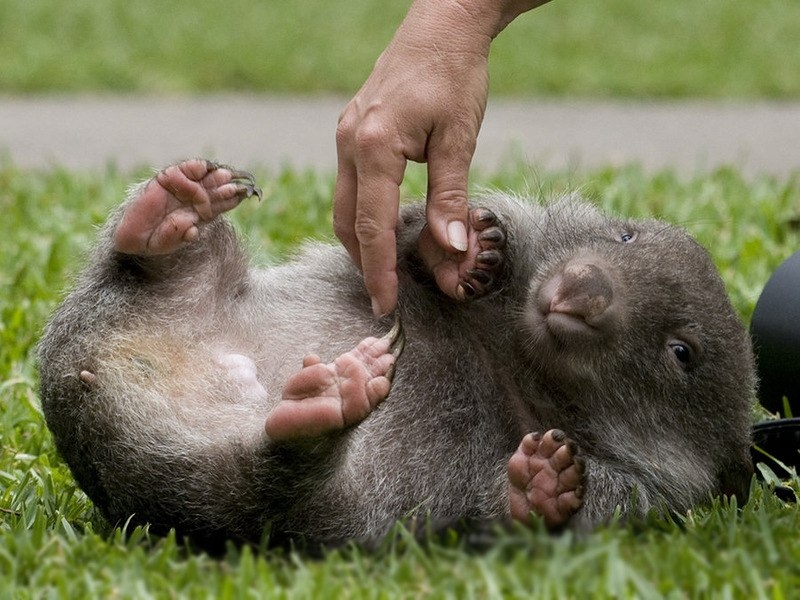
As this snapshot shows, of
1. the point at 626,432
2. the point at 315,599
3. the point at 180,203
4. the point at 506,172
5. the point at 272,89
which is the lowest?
the point at 272,89

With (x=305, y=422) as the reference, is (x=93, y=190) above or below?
below

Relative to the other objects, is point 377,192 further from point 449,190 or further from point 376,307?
point 376,307

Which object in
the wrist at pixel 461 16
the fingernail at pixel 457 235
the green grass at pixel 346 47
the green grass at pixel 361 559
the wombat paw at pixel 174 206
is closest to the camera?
the green grass at pixel 361 559

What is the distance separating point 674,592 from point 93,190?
5460mm

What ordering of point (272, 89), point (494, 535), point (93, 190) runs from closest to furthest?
point (494, 535) → point (93, 190) → point (272, 89)

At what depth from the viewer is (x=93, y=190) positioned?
758 centimetres

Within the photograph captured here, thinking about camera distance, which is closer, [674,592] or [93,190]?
[674,592]

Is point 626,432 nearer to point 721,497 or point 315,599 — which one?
point 721,497

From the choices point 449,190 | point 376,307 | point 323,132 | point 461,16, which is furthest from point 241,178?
point 323,132

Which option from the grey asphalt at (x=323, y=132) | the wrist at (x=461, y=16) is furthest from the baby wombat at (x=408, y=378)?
the grey asphalt at (x=323, y=132)

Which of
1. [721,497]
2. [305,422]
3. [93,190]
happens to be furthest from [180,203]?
[93,190]

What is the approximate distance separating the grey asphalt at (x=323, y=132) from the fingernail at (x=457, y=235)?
4.15 metres

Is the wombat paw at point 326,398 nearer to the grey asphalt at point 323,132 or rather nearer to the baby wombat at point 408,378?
the baby wombat at point 408,378

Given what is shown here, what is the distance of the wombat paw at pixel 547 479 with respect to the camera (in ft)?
11.9
